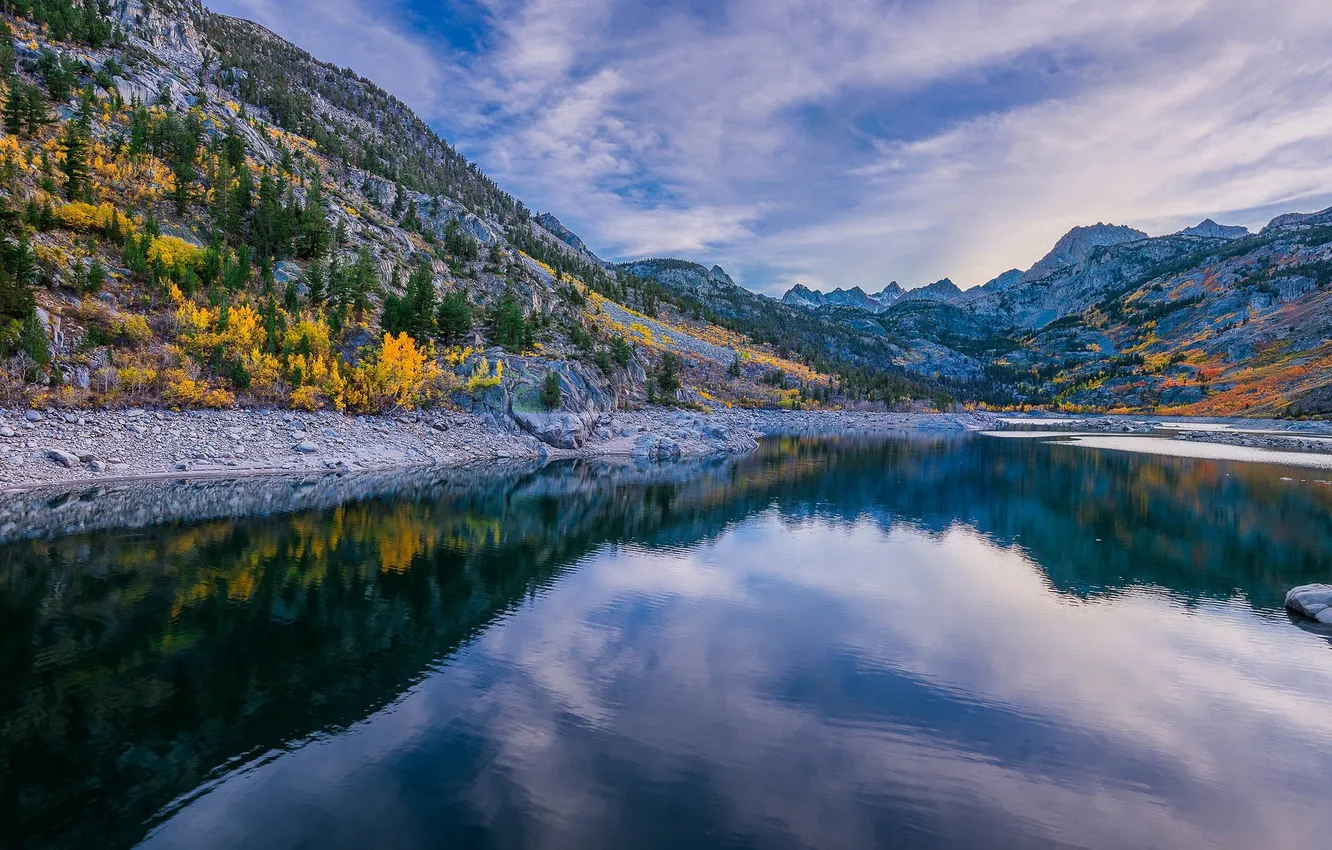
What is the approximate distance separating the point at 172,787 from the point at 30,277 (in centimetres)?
4641

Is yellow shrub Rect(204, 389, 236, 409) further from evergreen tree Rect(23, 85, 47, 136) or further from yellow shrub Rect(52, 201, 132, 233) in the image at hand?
evergreen tree Rect(23, 85, 47, 136)

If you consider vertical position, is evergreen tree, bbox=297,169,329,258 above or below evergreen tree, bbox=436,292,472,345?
above

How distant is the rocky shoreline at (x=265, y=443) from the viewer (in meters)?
34.6

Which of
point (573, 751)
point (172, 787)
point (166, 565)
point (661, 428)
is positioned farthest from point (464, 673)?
point (661, 428)

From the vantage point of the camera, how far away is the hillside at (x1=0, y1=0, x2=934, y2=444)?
42656mm

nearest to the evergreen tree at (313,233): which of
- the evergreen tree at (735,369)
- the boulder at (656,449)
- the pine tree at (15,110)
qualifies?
the pine tree at (15,110)

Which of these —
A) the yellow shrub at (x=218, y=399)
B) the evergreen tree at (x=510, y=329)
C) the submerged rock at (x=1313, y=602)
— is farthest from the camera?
the evergreen tree at (x=510, y=329)

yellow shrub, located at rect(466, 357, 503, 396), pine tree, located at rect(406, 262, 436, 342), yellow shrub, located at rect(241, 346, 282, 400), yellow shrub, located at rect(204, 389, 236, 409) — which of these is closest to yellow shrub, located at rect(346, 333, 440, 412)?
pine tree, located at rect(406, 262, 436, 342)

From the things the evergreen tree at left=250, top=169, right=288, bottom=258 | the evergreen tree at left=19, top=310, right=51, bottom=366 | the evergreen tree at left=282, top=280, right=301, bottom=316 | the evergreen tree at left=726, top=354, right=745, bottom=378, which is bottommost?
the evergreen tree at left=19, top=310, right=51, bottom=366

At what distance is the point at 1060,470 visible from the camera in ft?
203

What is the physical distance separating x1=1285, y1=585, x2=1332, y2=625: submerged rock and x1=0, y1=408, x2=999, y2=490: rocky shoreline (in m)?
50.0

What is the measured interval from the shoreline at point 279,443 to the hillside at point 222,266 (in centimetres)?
183

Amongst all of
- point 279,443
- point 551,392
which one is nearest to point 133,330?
point 279,443

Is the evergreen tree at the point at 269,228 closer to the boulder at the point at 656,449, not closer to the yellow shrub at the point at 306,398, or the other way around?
the yellow shrub at the point at 306,398
